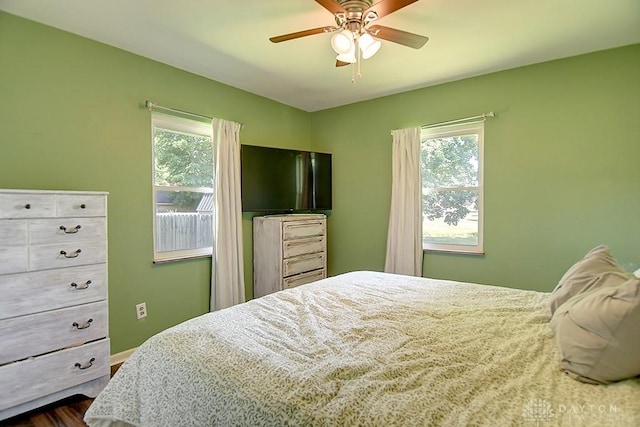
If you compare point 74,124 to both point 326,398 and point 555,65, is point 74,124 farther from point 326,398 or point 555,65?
point 555,65

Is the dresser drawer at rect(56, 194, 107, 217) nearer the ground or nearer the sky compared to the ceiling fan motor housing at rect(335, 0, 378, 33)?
nearer the ground

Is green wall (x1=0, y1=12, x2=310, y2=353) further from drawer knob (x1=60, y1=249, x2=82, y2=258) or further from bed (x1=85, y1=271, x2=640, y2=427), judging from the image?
bed (x1=85, y1=271, x2=640, y2=427)

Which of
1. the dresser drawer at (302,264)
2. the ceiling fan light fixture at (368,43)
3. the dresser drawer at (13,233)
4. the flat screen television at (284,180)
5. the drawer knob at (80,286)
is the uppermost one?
the ceiling fan light fixture at (368,43)

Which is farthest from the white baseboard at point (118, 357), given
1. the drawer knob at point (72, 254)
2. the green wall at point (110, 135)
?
the drawer knob at point (72, 254)

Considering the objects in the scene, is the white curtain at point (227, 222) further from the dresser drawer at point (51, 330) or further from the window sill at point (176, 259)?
the dresser drawer at point (51, 330)

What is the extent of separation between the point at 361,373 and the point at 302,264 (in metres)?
2.55

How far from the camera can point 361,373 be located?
109 centimetres

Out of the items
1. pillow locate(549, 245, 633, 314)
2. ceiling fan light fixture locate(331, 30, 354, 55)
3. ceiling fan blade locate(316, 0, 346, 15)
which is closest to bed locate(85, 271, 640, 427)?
pillow locate(549, 245, 633, 314)

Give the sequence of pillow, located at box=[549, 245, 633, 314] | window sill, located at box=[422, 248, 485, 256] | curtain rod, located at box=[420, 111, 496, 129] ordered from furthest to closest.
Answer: window sill, located at box=[422, 248, 485, 256], curtain rod, located at box=[420, 111, 496, 129], pillow, located at box=[549, 245, 633, 314]

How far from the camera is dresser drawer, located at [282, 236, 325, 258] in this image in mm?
3447

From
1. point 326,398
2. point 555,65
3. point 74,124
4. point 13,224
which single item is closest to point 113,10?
point 74,124

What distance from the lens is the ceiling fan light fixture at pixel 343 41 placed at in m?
1.89

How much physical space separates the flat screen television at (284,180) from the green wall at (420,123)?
0.57 m

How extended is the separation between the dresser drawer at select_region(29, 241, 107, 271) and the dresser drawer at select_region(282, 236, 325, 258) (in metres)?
1.68
